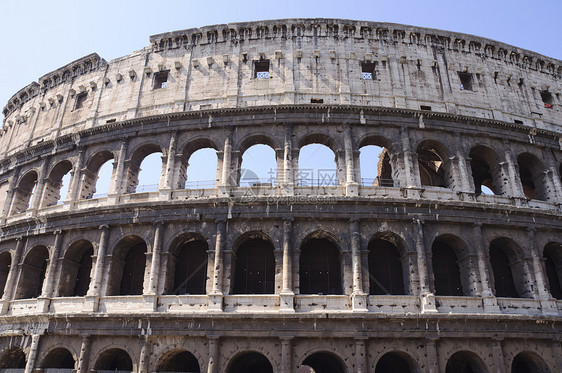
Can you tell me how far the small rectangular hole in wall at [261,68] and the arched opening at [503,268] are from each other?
1104 cm

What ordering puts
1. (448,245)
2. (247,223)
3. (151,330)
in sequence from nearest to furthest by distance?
(151,330)
(247,223)
(448,245)

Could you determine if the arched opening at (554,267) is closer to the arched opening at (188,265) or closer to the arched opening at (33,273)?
the arched opening at (188,265)

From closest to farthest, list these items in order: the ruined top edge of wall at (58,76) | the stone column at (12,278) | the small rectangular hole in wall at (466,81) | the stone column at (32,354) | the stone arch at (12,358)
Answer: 1. the stone column at (32,354)
2. the stone arch at (12,358)
3. the stone column at (12,278)
4. the small rectangular hole in wall at (466,81)
5. the ruined top edge of wall at (58,76)

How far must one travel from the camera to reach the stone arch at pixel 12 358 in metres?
14.8

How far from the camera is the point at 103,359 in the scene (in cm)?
1340

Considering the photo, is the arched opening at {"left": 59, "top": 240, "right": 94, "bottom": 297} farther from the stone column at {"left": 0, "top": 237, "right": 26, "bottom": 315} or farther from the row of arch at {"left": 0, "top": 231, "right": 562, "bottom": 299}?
the stone column at {"left": 0, "top": 237, "right": 26, "bottom": 315}

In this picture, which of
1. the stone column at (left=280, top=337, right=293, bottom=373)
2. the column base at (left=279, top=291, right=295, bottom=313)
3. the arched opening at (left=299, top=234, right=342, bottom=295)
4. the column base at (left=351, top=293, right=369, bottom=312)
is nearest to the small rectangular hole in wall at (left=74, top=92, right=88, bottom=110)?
the arched opening at (left=299, top=234, right=342, bottom=295)

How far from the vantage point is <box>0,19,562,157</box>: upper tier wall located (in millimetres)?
16266

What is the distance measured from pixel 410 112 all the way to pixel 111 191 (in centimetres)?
1193

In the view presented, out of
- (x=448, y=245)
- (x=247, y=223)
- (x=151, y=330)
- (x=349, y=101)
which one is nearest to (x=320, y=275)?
(x=247, y=223)

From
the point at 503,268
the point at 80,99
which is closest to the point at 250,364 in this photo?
the point at 503,268

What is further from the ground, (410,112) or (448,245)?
(410,112)

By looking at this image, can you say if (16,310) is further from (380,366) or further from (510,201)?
(510,201)

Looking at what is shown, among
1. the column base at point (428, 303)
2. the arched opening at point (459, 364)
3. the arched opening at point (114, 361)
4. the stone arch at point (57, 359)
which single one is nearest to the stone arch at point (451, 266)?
the column base at point (428, 303)
